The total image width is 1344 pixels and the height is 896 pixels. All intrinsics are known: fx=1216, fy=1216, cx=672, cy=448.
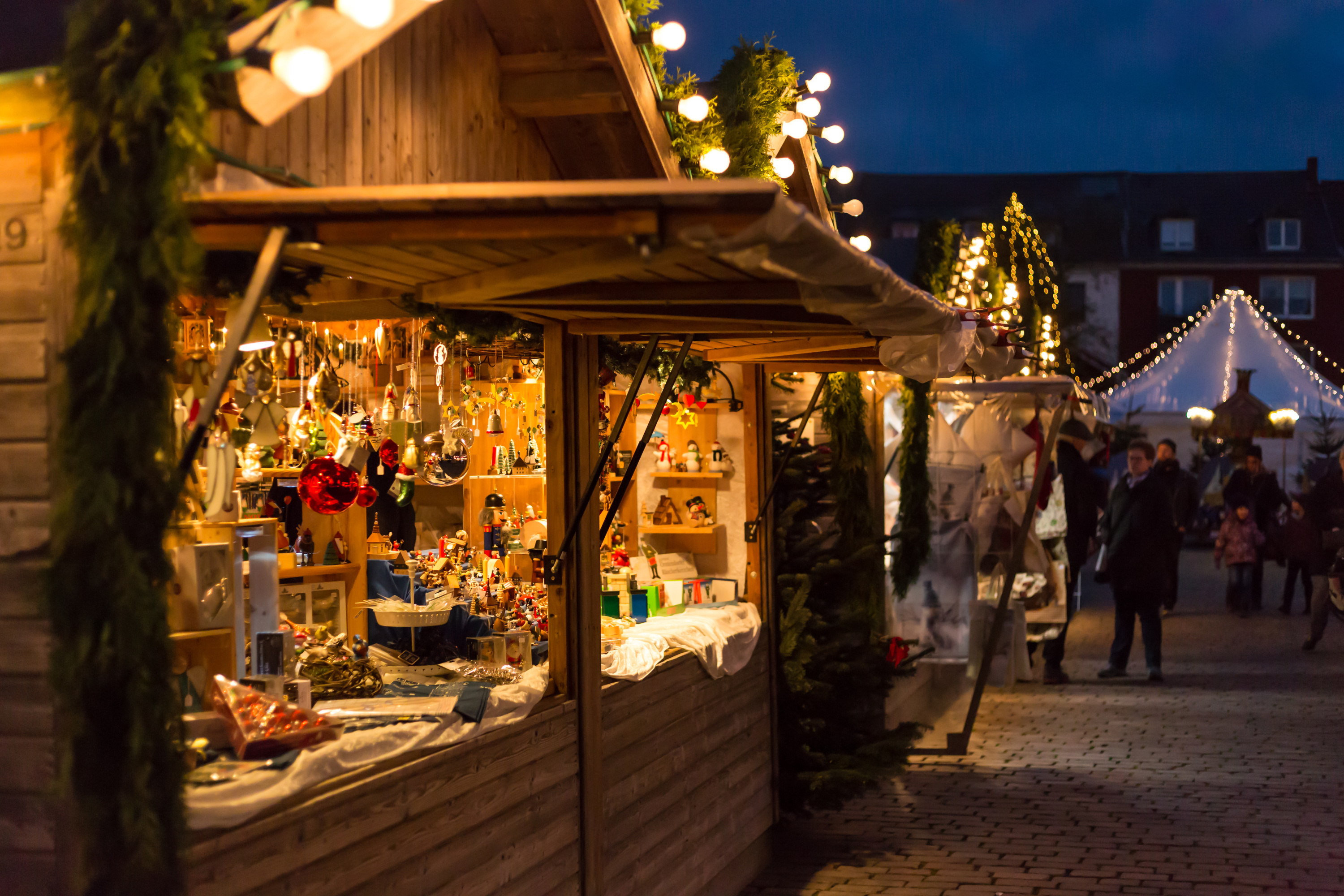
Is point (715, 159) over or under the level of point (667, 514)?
over

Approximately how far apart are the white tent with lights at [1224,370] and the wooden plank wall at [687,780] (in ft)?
37.8

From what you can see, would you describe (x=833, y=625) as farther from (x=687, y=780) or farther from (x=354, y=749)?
(x=354, y=749)

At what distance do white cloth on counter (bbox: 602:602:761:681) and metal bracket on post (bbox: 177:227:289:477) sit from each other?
2434mm

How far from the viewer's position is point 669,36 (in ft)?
16.0

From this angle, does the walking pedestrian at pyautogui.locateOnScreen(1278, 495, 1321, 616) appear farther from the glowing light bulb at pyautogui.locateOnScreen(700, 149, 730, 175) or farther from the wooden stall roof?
the wooden stall roof

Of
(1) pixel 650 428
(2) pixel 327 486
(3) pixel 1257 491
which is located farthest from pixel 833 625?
(3) pixel 1257 491

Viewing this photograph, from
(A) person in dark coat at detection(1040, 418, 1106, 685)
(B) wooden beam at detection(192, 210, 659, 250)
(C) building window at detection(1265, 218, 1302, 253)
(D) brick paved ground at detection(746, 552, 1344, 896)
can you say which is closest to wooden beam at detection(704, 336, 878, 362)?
(B) wooden beam at detection(192, 210, 659, 250)

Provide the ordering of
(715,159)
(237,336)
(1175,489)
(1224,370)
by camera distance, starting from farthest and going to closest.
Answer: (1224,370) < (1175,489) < (715,159) < (237,336)

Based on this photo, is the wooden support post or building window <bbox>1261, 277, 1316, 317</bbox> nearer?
the wooden support post

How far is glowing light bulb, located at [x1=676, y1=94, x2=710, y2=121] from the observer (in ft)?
16.9

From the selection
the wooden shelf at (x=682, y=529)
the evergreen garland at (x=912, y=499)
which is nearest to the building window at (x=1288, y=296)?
the evergreen garland at (x=912, y=499)

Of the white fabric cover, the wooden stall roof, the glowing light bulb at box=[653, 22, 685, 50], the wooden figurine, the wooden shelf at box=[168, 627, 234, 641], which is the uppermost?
the glowing light bulb at box=[653, 22, 685, 50]

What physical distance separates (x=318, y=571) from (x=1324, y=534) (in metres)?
9.71

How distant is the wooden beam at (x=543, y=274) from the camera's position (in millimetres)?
2766
